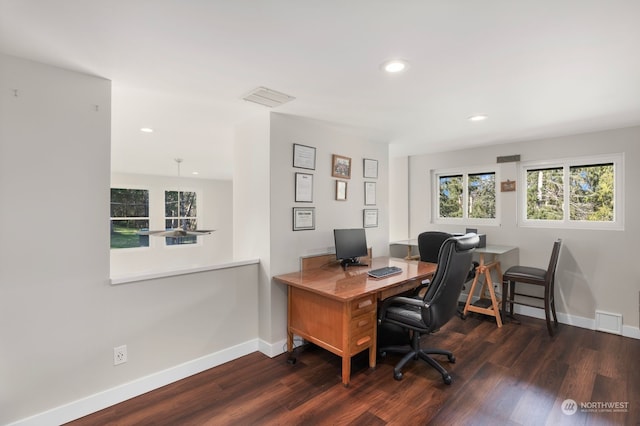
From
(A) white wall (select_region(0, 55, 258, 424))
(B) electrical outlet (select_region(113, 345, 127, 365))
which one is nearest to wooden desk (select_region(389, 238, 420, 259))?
(A) white wall (select_region(0, 55, 258, 424))

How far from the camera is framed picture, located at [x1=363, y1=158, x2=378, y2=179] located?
3.75 meters

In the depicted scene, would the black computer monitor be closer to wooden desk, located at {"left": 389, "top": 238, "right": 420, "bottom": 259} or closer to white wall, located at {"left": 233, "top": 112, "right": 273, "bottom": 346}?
white wall, located at {"left": 233, "top": 112, "right": 273, "bottom": 346}

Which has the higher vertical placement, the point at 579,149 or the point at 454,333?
the point at 579,149

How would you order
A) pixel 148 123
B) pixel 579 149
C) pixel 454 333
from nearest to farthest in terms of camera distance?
pixel 148 123, pixel 454 333, pixel 579 149

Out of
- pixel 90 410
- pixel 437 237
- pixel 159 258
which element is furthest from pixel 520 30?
pixel 159 258

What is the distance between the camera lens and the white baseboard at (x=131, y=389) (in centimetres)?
190

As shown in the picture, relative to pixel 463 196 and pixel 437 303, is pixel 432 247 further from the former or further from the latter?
pixel 437 303

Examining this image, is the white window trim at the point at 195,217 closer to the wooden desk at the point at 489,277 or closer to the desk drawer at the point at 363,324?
the desk drawer at the point at 363,324

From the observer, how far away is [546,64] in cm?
187

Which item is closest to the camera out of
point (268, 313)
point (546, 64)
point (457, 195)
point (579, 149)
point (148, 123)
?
point (546, 64)

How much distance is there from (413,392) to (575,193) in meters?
3.15

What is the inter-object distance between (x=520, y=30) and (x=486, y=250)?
9.03 ft

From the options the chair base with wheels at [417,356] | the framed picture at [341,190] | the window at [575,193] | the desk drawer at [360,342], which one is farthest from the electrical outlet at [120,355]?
the window at [575,193]

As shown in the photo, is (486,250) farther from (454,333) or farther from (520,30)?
(520,30)
